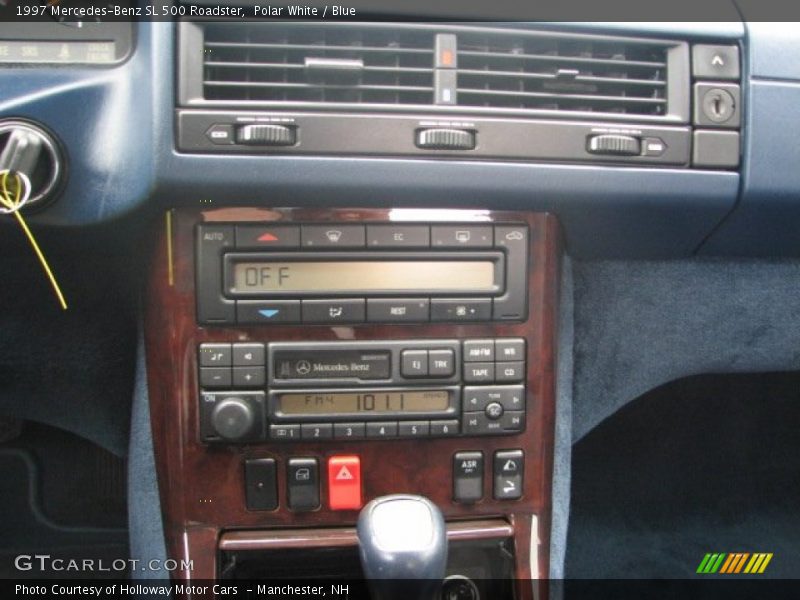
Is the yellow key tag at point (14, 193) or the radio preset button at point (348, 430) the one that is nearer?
the yellow key tag at point (14, 193)

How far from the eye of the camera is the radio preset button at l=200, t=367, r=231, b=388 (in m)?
1.05

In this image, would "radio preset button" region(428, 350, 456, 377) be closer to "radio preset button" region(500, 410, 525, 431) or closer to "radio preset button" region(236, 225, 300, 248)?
"radio preset button" region(500, 410, 525, 431)

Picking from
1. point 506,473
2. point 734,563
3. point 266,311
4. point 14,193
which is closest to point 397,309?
point 266,311

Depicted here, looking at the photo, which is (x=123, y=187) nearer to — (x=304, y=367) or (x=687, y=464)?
(x=304, y=367)

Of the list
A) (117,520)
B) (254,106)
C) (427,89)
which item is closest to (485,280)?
(427,89)

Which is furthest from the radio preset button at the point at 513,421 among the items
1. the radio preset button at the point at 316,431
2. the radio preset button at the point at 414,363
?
the radio preset button at the point at 316,431

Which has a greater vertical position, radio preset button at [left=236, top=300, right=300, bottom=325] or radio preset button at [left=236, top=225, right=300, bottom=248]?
A: radio preset button at [left=236, top=225, right=300, bottom=248]

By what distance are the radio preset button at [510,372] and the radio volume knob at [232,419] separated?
0.32 m

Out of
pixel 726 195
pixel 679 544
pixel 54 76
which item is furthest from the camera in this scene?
pixel 679 544

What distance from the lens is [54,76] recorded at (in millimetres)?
945

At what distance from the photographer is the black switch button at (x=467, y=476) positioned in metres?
1.11

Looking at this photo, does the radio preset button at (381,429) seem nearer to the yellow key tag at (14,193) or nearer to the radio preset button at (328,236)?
the radio preset button at (328,236)

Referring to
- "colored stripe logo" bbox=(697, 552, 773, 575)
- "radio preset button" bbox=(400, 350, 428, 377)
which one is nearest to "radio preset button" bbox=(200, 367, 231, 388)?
"radio preset button" bbox=(400, 350, 428, 377)

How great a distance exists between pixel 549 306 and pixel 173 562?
60cm
